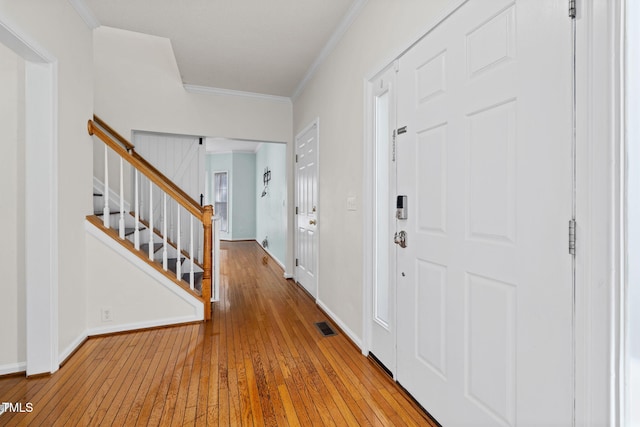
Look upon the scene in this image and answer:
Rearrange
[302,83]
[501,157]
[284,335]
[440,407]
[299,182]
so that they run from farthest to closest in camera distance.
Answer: [299,182] → [302,83] → [284,335] → [440,407] → [501,157]

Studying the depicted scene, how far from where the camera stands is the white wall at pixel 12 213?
6.38ft

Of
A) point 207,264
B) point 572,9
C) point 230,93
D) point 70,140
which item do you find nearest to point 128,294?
point 207,264

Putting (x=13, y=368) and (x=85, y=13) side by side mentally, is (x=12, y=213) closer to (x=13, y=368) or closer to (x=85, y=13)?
(x=13, y=368)

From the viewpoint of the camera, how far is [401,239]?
1.81 m

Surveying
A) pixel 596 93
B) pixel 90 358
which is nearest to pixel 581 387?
pixel 596 93

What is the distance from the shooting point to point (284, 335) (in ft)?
8.43

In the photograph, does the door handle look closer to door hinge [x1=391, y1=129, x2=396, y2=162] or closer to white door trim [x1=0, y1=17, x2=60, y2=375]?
door hinge [x1=391, y1=129, x2=396, y2=162]

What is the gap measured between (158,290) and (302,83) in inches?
111

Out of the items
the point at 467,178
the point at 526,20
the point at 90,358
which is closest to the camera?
the point at 526,20

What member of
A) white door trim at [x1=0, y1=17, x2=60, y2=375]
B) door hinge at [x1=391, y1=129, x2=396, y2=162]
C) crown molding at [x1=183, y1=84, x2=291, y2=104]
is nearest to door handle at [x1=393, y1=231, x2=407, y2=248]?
door hinge at [x1=391, y1=129, x2=396, y2=162]

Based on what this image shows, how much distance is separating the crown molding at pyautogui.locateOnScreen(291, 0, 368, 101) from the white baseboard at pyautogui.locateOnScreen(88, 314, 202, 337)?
282cm

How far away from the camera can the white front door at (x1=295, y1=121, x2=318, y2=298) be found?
11.3 ft

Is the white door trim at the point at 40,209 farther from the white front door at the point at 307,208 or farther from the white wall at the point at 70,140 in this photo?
the white front door at the point at 307,208
